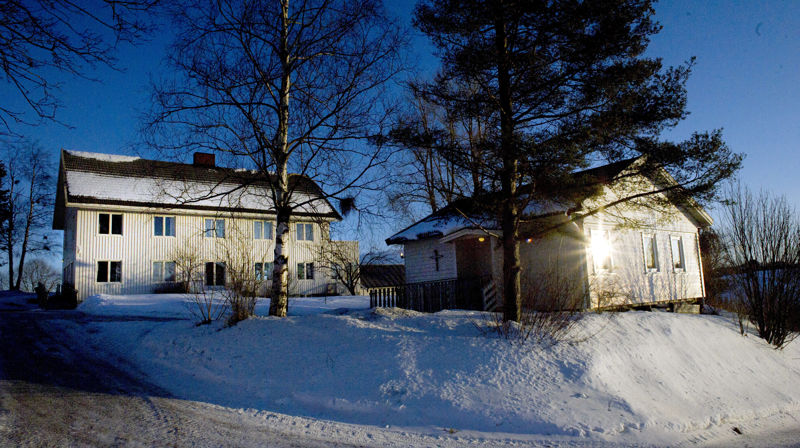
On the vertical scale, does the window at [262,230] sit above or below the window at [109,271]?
above

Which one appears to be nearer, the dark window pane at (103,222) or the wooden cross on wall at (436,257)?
the wooden cross on wall at (436,257)

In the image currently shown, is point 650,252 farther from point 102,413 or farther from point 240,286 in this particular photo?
point 102,413

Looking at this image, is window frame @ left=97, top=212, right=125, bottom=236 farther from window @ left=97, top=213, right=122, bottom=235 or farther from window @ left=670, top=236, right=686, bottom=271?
window @ left=670, top=236, right=686, bottom=271

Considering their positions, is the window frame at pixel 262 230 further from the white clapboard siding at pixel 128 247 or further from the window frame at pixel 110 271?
the window frame at pixel 110 271

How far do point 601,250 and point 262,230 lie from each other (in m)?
20.8

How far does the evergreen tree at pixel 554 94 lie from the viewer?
29.6 feet

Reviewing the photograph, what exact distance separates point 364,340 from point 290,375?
1.42 meters

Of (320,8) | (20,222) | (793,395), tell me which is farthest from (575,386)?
(20,222)

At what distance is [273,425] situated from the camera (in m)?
6.14

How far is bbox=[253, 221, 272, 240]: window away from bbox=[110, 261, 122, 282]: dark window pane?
288 inches

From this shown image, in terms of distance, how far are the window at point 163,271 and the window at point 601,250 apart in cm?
2163

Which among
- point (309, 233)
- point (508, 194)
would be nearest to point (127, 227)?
point (309, 233)

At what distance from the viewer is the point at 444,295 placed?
661 inches

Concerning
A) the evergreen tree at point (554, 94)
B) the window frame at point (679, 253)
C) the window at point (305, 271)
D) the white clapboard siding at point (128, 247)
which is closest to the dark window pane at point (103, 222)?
the white clapboard siding at point (128, 247)
